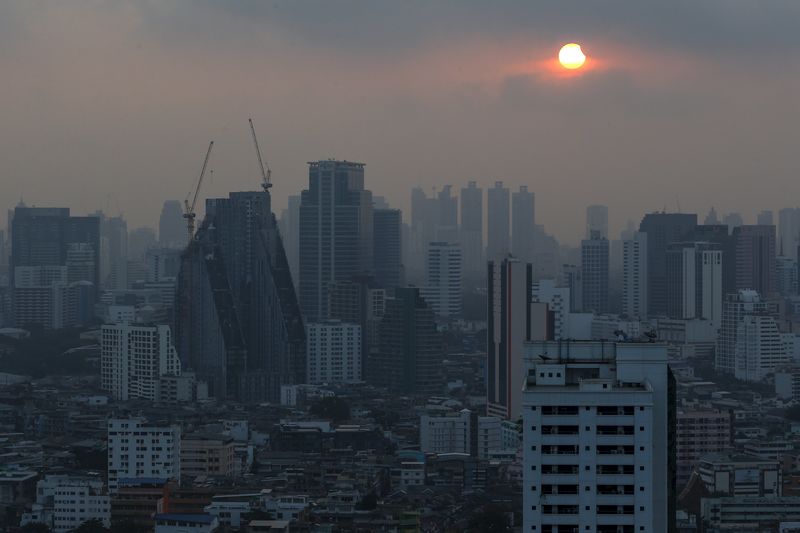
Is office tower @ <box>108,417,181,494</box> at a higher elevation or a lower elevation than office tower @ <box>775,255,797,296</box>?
lower

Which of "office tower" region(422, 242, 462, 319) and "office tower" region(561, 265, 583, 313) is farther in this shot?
"office tower" region(422, 242, 462, 319)

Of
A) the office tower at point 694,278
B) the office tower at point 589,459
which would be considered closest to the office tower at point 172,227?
the office tower at point 694,278

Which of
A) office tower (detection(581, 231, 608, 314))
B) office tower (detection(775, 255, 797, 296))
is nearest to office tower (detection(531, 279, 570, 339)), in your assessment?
office tower (detection(581, 231, 608, 314))

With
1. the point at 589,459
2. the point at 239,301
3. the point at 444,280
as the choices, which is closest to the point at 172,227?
the point at 239,301

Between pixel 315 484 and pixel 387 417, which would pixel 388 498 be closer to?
pixel 315 484

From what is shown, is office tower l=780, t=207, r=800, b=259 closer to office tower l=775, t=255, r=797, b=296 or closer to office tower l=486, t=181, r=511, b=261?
office tower l=775, t=255, r=797, b=296

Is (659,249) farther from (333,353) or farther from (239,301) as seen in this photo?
(239,301)
